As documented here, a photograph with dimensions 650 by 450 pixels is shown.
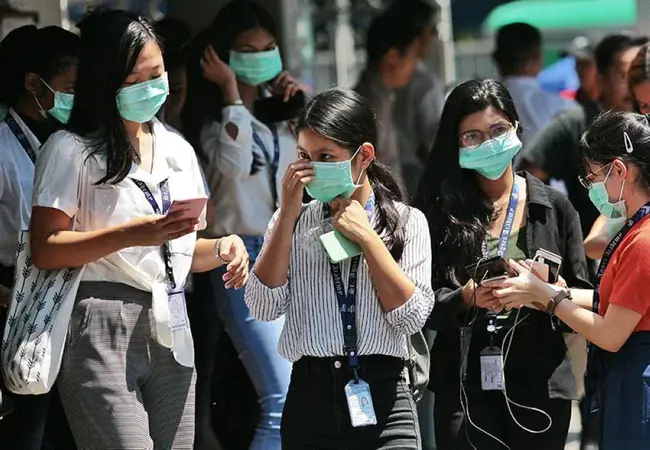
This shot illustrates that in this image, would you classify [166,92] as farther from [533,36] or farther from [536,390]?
[533,36]

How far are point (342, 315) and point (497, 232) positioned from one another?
820 mm

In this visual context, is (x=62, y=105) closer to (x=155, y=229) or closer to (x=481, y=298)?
(x=155, y=229)

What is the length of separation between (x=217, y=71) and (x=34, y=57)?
115 cm

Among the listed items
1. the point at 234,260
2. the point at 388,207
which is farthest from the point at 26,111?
the point at 388,207

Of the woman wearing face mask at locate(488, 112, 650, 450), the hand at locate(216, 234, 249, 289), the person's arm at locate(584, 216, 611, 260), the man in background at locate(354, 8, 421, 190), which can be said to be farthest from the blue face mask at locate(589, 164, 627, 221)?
the man in background at locate(354, 8, 421, 190)

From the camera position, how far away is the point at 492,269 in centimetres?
429

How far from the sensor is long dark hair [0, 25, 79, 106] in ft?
15.9

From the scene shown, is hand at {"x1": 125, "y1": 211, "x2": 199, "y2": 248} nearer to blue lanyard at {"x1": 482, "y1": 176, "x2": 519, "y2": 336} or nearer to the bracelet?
the bracelet

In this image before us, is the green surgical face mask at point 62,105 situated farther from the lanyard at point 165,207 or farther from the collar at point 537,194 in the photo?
the collar at point 537,194

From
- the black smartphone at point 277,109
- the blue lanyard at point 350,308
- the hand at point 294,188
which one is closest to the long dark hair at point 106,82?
the hand at point 294,188

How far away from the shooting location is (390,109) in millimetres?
7680

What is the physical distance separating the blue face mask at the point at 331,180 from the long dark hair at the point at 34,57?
1.24m

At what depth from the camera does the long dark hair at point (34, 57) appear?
4.85 metres

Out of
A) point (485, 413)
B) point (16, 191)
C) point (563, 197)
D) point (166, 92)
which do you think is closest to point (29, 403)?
point (16, 191)
